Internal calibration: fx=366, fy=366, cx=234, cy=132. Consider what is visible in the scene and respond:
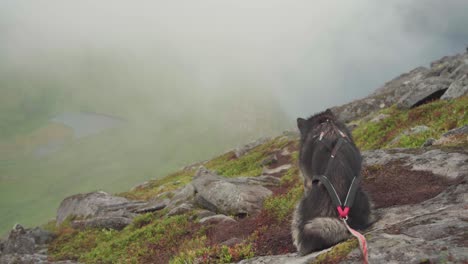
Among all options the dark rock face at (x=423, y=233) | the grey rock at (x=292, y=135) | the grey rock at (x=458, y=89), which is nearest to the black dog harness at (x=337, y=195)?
the dark rock face at (x=423, y=233)

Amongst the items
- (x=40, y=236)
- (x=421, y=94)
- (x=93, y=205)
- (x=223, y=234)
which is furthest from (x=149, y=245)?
(x=421, y=94)

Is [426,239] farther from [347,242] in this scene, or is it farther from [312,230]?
[312,230]

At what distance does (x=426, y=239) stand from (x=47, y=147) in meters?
217

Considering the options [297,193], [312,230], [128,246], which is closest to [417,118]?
[297,193]

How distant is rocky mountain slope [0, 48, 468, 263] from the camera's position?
6.34 meters

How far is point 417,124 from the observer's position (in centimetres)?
2544

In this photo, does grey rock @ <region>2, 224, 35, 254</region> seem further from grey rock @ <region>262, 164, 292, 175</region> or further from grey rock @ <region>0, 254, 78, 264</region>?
grey rock @ <region>262, 164, 292, 175</region>

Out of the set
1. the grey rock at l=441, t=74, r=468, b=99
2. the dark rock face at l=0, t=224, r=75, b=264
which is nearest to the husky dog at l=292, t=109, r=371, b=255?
the dark rock face at l=0, t=224, r=75, b=264

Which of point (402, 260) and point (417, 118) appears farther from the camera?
point (417, 118)

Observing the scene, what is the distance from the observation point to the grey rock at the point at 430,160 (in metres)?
10.8

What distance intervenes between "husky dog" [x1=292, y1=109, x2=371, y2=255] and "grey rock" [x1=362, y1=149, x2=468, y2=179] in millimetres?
3955

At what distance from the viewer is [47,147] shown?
646ft

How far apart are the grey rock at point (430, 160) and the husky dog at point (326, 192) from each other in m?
3.95

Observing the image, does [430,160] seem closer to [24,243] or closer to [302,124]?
[302,124]
